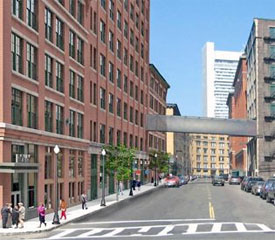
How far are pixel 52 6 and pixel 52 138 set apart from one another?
384 inches

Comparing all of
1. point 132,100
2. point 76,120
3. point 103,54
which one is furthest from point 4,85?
point 132,100

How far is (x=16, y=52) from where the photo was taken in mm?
33281

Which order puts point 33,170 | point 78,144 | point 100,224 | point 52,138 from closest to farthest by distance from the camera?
point 100,224 < point 33,170 < point 52,138 < point 78,144

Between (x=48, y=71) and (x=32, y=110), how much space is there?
477cm

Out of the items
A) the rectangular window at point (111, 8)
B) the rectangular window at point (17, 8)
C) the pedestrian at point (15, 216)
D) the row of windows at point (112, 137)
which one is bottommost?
the pedestrian at point (15, 216)

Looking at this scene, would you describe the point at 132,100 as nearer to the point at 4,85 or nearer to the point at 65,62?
the point at 65,62

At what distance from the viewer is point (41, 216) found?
29.4m

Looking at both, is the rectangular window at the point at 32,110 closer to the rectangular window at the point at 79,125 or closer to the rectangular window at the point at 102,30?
the rectangular window at the point at 79,125

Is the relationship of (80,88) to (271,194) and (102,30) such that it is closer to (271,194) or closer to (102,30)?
(102,30)

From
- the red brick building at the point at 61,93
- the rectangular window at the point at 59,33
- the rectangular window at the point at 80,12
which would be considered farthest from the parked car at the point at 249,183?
the rectangular window at the point at 59,33

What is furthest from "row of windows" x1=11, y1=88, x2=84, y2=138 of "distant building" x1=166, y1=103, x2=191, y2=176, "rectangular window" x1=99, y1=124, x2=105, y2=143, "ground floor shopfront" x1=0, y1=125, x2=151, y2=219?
"distant building" x1=166, y1=103, x2=191, y2=176

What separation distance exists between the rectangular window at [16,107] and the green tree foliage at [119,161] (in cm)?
2217

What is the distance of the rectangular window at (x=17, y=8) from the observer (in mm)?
32969

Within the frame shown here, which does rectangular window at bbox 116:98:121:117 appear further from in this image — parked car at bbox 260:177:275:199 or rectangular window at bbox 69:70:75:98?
parked car at bbox 260:177:275:199
